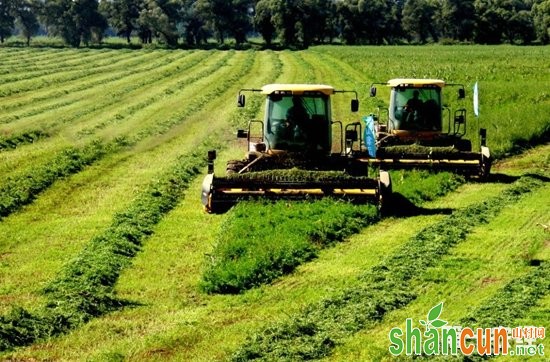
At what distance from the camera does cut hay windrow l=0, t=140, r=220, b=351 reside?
9672 mm

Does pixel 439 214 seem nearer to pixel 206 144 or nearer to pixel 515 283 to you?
pixel 515 283

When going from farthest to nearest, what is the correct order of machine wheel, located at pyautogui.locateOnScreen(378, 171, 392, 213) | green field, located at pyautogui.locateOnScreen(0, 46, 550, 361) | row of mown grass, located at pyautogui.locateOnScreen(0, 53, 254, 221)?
row of mown grass, located at pyautogui.locateOnScreen(0, 53, 254, 221) < machine wheel, located at pyautogui.locateOnScreen(378, 171, 392, 213) < green field, located at pyautogui.locateOnScreen(0, 46, 550, 361)

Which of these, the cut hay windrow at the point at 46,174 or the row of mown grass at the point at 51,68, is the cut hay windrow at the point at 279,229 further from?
the row of mown grass at the point at 51,68

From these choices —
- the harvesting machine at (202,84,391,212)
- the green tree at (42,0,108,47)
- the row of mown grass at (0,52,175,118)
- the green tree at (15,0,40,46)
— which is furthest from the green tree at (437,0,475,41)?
the harvesting machine at (202,84,391,212)

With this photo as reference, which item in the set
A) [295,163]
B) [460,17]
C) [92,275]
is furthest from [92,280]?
[460,17]

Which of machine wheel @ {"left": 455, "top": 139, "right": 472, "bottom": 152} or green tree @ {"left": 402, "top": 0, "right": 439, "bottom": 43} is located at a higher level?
green tree @ {"left": 402, "top": 0, "right": 439, "bottom": 43}

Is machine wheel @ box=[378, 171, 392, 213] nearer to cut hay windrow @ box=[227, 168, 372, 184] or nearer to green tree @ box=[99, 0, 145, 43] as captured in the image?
cut hay windrow @ box=[227, 168, 372, 184]

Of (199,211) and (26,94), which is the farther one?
(26,94)

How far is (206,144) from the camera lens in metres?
25.7

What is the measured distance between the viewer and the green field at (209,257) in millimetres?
9523

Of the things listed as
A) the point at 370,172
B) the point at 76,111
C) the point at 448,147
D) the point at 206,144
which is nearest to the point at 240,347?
A: the point at 370,172

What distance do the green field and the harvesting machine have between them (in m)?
0.81

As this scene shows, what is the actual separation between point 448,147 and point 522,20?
96.9m

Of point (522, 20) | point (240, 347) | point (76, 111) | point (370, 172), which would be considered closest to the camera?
point (240, 347)
